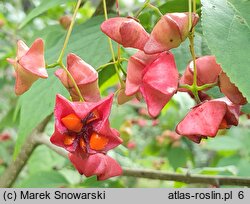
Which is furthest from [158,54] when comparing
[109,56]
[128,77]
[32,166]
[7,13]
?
[7,13]

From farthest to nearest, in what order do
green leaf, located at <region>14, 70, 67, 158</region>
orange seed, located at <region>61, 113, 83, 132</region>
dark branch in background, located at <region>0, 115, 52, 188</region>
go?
1. dark branch in background, located at <region>0, 115, 52, 188</region>
2. green leaf, located at <region>14, 70, 67, 158</region>
3. orange seed, located at <region>61, 113, 83, 132</region>

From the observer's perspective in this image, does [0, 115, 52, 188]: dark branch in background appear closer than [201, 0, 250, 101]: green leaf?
No

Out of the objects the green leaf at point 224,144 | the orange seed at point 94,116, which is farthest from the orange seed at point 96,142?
the green leaf at point 224,144

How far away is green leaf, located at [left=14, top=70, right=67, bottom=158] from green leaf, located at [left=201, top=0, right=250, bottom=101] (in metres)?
0.31

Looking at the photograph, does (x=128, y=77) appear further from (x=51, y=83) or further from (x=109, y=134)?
(x=51, y=83)

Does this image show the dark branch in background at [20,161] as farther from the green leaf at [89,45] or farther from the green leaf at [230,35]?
the green leaf at [230,35]

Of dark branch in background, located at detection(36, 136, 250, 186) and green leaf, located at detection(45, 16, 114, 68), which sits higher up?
green leaf, located at detection(45, 16, 114, 68)

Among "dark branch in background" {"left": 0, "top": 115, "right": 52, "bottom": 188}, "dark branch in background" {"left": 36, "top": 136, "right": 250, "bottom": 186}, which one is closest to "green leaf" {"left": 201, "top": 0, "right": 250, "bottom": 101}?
"dark branch in background" {"left": 36, "top": 136, "right": 250, "bottom": 186}

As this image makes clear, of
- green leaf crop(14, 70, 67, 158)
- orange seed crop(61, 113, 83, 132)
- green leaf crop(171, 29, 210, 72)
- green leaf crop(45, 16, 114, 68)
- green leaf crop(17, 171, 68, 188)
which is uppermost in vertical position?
orange seed crop(61, 113, 83, 132)

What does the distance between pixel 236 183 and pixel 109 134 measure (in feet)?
1.77

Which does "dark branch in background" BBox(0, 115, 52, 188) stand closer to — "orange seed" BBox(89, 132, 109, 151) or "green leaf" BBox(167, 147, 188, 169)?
"orange seed" BBox(89, 132, 109, 151)

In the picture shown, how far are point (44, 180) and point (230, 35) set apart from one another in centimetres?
82

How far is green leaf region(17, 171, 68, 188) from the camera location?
1.35 m

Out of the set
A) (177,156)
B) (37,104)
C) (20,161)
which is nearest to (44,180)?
Result: (20,161)
